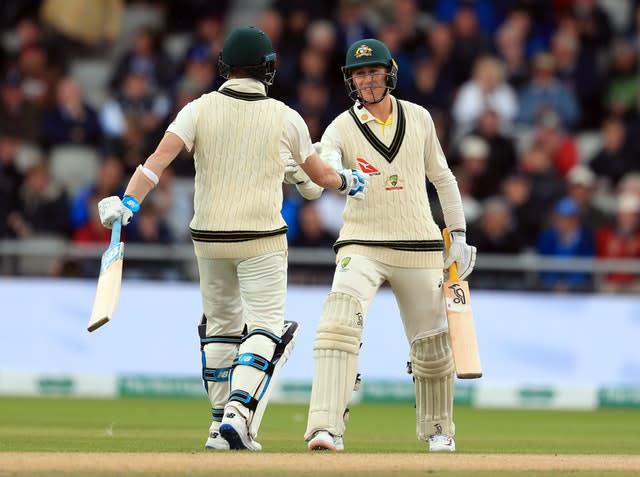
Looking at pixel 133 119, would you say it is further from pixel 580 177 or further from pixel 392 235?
pixel 392 235

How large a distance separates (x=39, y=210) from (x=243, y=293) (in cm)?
770

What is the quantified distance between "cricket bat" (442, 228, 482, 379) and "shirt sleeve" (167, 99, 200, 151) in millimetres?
1717

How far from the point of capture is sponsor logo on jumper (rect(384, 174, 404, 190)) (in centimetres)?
866

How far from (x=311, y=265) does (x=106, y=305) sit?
694 cm

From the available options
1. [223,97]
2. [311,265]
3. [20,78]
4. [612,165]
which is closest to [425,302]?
[223,97]

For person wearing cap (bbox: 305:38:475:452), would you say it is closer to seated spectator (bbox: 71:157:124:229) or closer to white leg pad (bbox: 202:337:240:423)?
white leg pad (bbox: 202:337:240:423)

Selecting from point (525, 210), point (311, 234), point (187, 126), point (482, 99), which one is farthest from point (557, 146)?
point (187, 126)

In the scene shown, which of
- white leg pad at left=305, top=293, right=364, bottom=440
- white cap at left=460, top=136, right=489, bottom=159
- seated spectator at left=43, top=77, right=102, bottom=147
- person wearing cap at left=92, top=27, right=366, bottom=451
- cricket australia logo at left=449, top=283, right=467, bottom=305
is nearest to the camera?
person wearing cap at left=92, top=27, right=366, bottom=451

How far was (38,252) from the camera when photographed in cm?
1442

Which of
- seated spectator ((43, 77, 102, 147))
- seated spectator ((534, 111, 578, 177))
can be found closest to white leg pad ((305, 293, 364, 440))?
seated spectator ((534, 111, 578, 177))

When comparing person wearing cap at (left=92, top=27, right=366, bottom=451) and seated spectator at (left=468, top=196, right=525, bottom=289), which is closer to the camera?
person wearing cap at (left=92, top=27, right=366, bottom=451)

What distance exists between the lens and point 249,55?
27.2 feet

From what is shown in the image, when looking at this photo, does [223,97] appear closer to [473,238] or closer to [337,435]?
[337,435]

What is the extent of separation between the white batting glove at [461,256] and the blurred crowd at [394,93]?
18.3 ft
